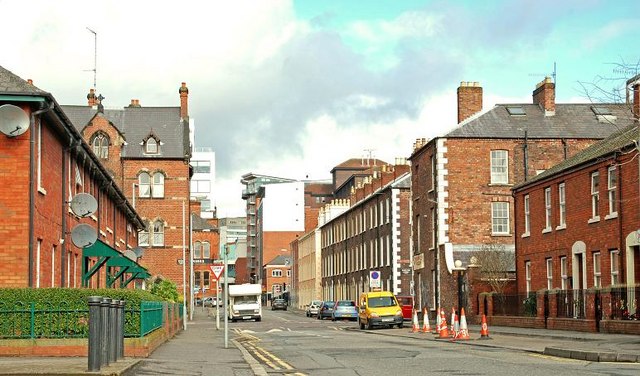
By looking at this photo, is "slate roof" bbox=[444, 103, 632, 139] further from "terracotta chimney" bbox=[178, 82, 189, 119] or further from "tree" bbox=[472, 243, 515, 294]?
"terracotta chimney" bbox=[178, 82, 189, 119]

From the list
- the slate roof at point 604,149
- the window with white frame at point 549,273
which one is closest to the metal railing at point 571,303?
the slate roof at point 604,149

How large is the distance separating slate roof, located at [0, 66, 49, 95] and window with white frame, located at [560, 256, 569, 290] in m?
23.1

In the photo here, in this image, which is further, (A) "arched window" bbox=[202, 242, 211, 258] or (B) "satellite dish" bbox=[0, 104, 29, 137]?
(A) "arched window" bbox=[202, 242, 211, 258]

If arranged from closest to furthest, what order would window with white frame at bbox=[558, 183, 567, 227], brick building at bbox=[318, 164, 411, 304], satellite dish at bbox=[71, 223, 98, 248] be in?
satellite dish at bbox=[71, 223, 98, 248]
window with white frame at bbox=[558, 183, 567, 227]
brick building at bbox=[318, 164, 411, 304]

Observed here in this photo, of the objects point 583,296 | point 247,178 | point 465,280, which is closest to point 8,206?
point 583,296

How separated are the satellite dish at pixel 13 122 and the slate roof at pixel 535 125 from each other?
32.0 meters

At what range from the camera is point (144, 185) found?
8331 centimetres

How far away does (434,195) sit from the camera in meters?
54.8

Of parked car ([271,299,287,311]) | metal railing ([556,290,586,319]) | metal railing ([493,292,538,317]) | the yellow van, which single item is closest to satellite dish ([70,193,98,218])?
metal railing ([556,290,586,319])

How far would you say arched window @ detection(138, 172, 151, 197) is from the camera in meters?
83.1

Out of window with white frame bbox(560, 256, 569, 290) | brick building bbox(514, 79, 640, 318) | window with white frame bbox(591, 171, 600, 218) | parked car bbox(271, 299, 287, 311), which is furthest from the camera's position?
parked car bbox(271, 299, 287, 311)

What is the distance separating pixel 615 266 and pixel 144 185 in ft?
176

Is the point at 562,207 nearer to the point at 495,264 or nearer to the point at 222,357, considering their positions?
the point at 495,264

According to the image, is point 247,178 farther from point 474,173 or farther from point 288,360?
point 288,360
